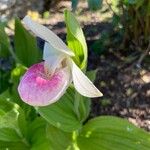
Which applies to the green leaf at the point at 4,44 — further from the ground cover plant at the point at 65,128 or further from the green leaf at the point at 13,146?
the green leaf at the point at 13,146

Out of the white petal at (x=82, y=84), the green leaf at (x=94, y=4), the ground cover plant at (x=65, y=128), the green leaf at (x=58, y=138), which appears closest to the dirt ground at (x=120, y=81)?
the ground cover plant at (x=65, y=128)

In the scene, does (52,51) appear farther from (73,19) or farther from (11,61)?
(11,61)

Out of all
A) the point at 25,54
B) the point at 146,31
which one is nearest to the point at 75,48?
the point at 25,54

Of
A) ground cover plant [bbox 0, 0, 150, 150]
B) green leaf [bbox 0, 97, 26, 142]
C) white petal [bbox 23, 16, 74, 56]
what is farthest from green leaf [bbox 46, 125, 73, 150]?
white petal [bbox 23, 16, 74, 56]

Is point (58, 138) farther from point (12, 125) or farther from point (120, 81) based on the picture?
point (120, 81)

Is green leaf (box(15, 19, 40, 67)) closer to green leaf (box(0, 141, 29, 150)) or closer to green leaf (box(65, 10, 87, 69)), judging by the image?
green leaf (box(0, 141, 29, 150))

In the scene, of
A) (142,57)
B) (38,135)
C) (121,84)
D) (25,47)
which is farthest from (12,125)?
(142,57)
